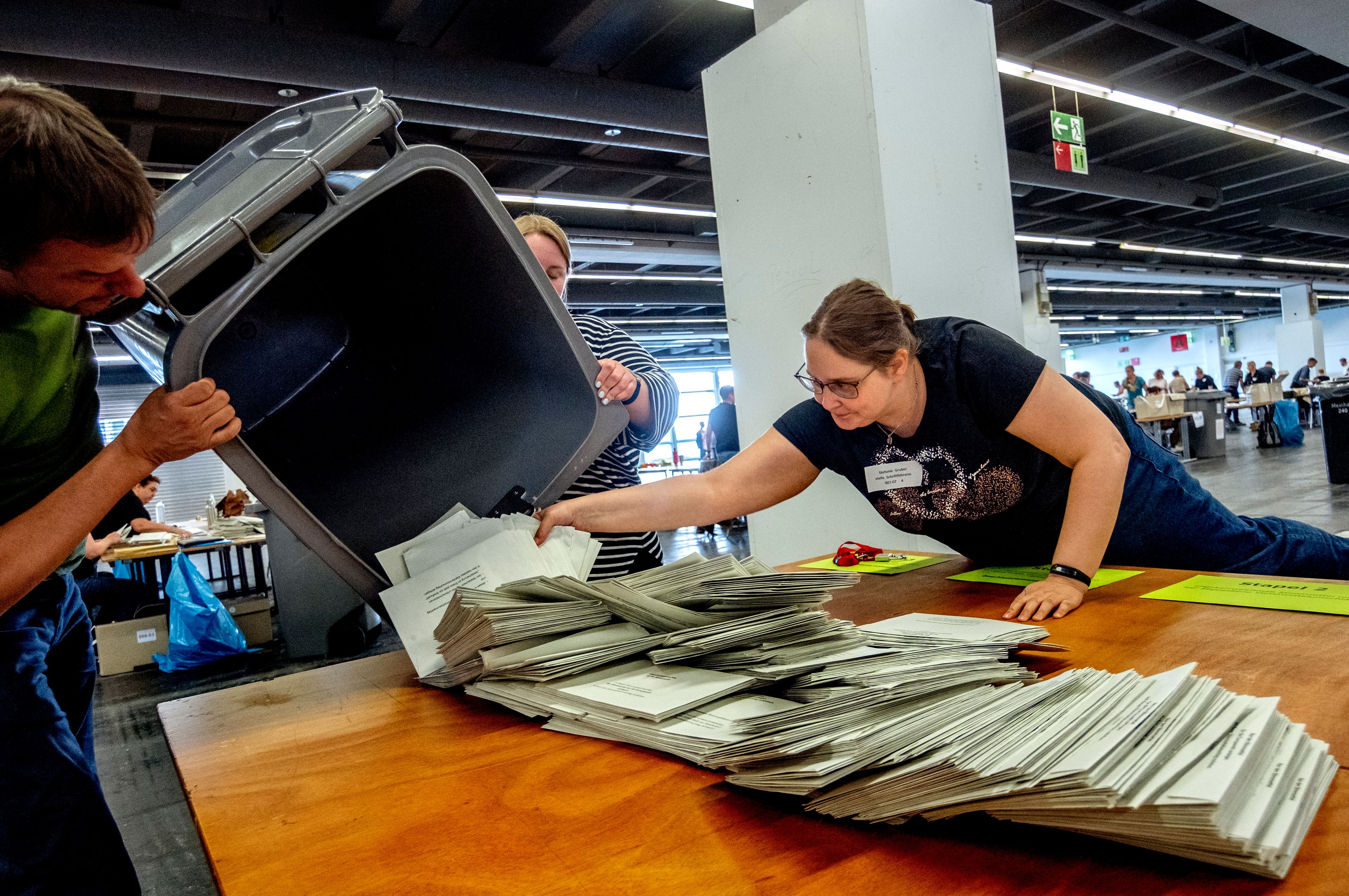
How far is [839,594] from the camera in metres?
1.28

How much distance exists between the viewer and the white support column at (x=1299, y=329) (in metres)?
17.2

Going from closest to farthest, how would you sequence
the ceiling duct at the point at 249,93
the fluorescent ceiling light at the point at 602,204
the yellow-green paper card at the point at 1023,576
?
the yellow-green paper card at the point at 1023,576 < the ceiling duct at the point at 249,93 < the fluorescent ceiling light at the point at 602,204

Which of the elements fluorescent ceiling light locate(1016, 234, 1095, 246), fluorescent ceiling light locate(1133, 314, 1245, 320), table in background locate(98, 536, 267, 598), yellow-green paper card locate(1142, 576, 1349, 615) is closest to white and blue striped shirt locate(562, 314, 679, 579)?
yellow-green paper card locate(1142, 576, 1349, 615)

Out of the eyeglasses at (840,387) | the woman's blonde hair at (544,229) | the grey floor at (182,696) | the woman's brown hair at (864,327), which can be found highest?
the woman's blonde hair at (544,229)

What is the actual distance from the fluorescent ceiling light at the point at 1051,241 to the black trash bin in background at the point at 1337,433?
14.5 ft

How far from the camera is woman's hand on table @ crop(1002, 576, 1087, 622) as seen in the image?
1.03m

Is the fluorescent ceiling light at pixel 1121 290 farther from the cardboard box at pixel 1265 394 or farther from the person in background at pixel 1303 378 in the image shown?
the cardboard box at pixel 1265 394

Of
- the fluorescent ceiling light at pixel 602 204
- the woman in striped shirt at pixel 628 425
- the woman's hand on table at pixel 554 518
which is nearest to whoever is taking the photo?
the woman's hand on table at pixel 554 518

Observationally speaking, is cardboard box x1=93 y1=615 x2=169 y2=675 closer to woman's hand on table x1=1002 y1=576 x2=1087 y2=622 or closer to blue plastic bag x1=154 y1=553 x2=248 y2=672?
blue plastic bag x1=154 y1=553 x2=248 y2=672

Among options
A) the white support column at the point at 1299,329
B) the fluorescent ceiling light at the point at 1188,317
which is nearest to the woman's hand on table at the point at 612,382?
the white support column at the point at 1299,329

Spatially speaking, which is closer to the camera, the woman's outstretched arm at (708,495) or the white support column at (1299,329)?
the woman's outstretched arm at (708,495)

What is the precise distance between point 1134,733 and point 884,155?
1.89 metres

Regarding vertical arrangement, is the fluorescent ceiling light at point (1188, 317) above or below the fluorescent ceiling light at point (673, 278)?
below

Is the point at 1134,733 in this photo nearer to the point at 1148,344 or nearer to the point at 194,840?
the point at 194,840
